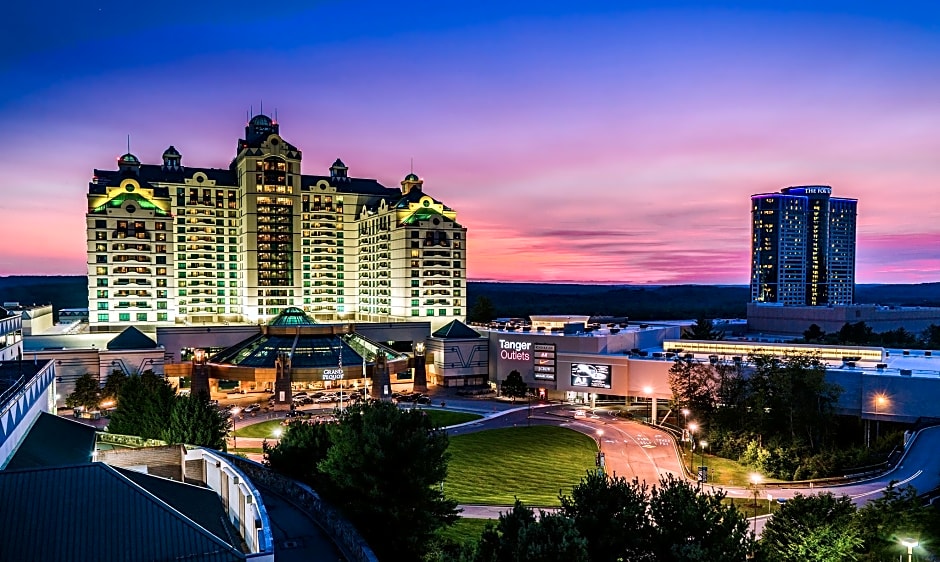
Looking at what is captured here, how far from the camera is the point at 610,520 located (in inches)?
954

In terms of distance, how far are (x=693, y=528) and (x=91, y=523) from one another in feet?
71.0

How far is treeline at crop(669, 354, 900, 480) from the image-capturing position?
4834cm

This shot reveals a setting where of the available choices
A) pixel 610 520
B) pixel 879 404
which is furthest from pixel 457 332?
pixel 610 520

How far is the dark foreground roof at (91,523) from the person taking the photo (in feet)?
66.8

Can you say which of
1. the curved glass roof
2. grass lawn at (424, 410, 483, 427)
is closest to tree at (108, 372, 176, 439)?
grass lawn at (424, 410, 483, 427)

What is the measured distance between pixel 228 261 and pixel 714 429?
288ft

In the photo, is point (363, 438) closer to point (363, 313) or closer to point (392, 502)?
point (392, 502)

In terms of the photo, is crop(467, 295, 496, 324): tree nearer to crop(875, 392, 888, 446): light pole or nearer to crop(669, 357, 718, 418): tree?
crop(669, 357, 718, 418): tree

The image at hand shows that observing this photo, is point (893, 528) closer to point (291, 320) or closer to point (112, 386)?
point (112, 386)

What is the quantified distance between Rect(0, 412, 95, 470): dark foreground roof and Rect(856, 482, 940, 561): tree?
38085mm

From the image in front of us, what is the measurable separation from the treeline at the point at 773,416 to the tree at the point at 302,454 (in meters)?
34.3

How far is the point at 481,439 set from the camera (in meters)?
59.1

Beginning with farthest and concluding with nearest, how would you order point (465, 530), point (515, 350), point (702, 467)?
point (515, 350)
point (702, 467)
point (465, 530)

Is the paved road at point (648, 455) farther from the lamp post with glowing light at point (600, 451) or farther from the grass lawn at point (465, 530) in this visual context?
the grass lawn at point (465, 530)
